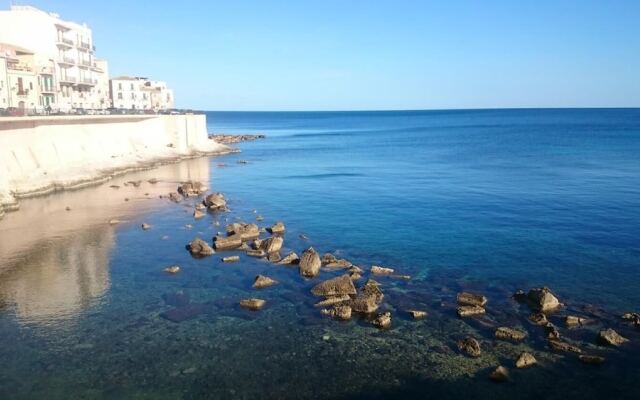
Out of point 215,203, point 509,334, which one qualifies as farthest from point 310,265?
point 215,203

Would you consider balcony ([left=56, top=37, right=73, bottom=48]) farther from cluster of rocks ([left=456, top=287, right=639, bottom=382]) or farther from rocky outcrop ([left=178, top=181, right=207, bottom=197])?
cluster of rocks ([left=456, top=287, right=639, bottom=382])

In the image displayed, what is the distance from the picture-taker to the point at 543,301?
73.2 feet

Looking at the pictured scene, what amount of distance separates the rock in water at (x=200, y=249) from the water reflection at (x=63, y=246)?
509 cm

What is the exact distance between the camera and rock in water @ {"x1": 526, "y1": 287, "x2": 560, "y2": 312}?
22234 millimetres

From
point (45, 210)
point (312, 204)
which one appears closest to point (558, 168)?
point (312, 204)

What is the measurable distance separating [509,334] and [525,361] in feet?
6.88

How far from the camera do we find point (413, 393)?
53.4 ft

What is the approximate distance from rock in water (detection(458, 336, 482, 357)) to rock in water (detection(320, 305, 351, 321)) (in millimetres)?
4977

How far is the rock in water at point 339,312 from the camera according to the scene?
21.8m

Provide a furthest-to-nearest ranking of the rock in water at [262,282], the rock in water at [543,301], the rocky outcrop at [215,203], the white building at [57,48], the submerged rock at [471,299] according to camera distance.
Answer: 1. the white building at [57,48]
2. the rocky outcrop at [215,203]
3. the rock in water at [262,282]
4. the submerged rock at [471,299]
5. the rock in water at [543,301]

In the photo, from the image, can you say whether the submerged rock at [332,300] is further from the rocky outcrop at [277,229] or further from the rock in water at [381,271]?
the rocky outcrop at [277,229]

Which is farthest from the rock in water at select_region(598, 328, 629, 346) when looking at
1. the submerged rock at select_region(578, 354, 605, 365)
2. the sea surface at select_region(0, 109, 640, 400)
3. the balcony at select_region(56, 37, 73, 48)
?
the balcony at select_region(56, 37, 73, 48)

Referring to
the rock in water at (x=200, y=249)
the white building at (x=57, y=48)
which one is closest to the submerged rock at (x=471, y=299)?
the rock in water at (x=200, y=249)

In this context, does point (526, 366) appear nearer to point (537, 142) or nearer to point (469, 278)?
point (469, 278)
